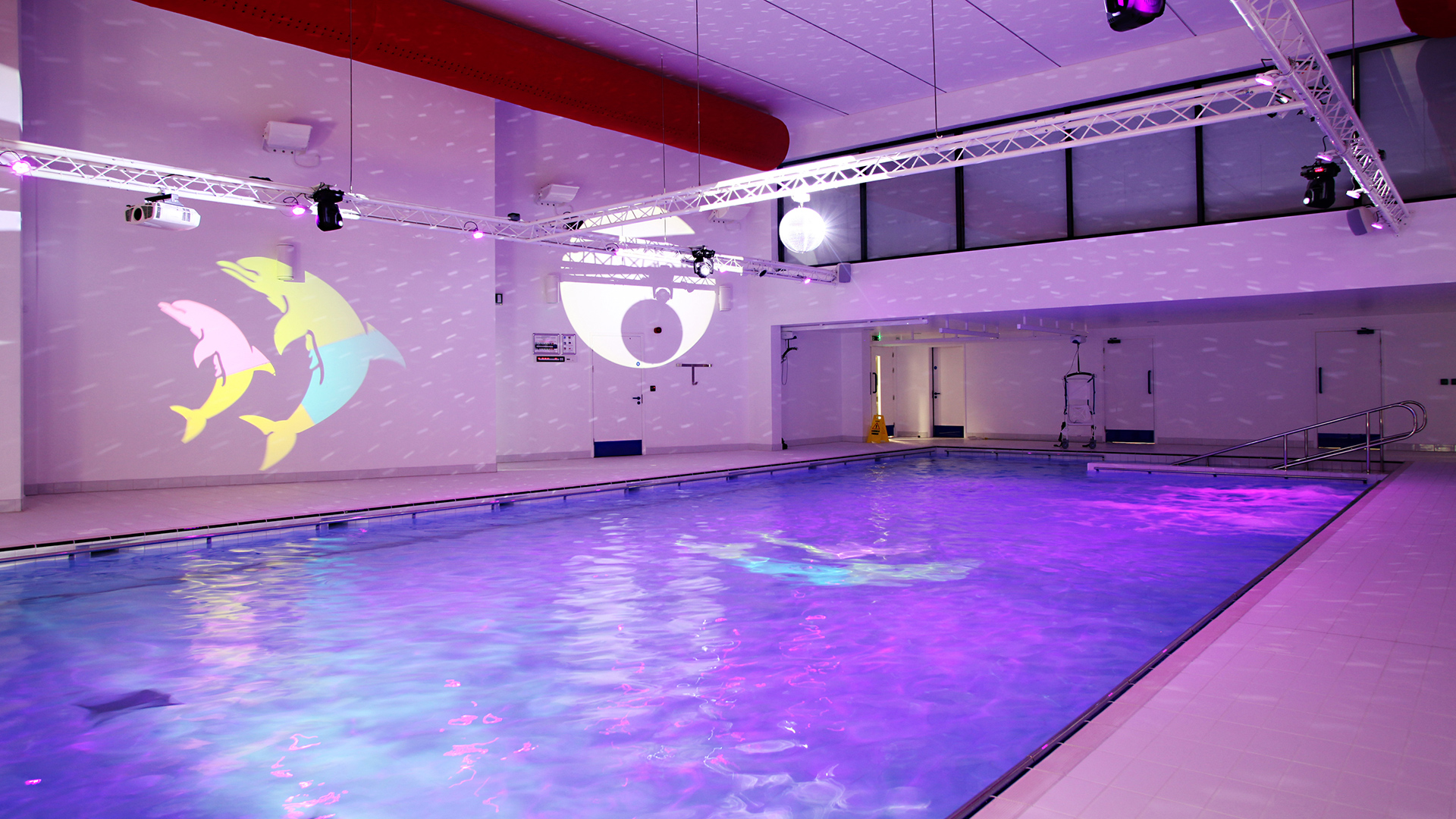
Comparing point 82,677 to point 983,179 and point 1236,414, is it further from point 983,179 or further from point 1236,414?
point 1236,414

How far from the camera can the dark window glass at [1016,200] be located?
436 inches

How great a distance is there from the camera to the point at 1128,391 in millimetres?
14898

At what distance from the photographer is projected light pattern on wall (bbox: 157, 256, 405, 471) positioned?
8.61 metres

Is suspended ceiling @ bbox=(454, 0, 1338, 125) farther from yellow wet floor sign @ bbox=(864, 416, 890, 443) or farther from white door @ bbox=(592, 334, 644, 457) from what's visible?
yellow wet floor sign @ bbox=(864, 416, 890, 443)

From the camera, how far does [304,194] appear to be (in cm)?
741

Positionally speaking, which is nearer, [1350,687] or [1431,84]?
[1350,687]

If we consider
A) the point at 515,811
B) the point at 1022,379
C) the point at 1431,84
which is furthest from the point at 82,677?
the point at 1022,379

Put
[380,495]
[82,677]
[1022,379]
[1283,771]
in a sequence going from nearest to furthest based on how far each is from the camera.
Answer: [1283,771] < [82,677] < [380,495] < [1022,379]

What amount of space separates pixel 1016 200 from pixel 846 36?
352 cm

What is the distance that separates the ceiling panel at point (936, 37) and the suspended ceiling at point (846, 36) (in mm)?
18

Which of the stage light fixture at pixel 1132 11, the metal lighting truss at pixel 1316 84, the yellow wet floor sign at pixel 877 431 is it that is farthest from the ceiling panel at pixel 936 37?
the yellow wet floor sign at pixel 877 431

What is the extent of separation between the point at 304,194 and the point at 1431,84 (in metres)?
11.4

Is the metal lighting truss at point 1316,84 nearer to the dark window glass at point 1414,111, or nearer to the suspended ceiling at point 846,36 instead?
the dark window glass at point 1414,111

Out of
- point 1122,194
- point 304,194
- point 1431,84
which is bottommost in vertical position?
point 304,194
